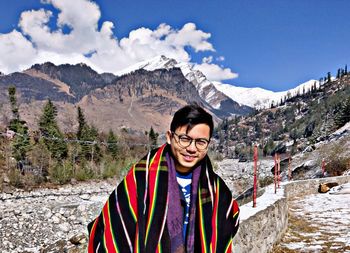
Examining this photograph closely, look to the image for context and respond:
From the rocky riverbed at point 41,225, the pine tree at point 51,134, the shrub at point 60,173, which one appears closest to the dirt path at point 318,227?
the rocky riverbed at point 41,225

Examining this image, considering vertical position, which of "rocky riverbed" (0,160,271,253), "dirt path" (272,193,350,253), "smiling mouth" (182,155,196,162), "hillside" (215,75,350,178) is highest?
"hillside" (215,75,350,178)

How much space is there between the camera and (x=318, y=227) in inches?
204

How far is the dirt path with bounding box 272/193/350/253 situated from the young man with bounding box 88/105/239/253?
8.89 feet

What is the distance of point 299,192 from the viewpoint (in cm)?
949

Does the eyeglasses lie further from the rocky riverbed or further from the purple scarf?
the rocky riverbed

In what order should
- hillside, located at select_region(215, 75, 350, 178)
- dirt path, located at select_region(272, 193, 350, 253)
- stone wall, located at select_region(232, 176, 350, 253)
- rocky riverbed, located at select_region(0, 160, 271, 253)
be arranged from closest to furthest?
stone wall, located at select_region(232, 176, 350, 253), dirt path, located at select_region(272, 193, 350, 253), rocky riverbed, located at select_region(0, 160, 271, 253), hillside, located at select_region(215, 75, 350, 178)

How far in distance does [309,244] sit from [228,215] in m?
2.95

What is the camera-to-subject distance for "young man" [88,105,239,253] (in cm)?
162

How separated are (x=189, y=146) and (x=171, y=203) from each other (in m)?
0.30

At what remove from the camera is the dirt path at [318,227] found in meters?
4.10

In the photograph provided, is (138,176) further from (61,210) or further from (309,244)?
(61,210)

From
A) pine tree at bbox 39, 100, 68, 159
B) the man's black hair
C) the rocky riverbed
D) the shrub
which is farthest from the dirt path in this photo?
pine tree at bbox 39, 100, 68, 159

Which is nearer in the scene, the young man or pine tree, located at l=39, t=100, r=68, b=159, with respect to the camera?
the young man

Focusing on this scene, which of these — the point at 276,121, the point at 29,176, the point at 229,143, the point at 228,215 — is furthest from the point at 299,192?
the point at 276,121
